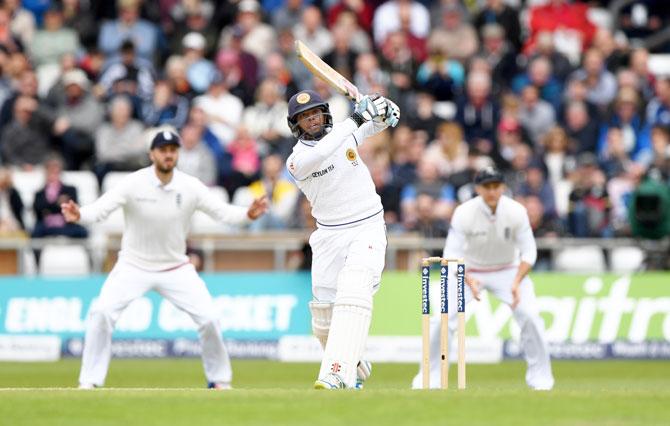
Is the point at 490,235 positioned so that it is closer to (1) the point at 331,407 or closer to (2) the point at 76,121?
(1) the point at 331,407

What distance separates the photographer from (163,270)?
14688mm

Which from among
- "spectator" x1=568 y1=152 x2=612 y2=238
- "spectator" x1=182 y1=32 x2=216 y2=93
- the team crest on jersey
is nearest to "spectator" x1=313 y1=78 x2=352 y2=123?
"spectator" x1=182 y1=32 x2=216 y2=93

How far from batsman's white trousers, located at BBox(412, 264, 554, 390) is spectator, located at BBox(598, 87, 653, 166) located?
720 cm

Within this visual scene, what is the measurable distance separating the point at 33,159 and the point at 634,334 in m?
8.05

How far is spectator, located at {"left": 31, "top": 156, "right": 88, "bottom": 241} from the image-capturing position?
19938 mm

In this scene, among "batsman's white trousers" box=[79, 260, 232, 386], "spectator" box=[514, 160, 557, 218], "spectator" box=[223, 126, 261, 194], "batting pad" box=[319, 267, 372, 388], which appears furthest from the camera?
"spectator" box=[223, 126, 261, 194]

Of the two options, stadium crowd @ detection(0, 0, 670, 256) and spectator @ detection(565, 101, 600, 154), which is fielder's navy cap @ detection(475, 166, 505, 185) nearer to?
stadium crowd @ detection(0, 0, 670, 256)

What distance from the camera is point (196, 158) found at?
20984mm

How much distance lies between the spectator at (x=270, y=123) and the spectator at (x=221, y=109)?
23cm

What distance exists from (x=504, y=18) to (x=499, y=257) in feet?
30.3

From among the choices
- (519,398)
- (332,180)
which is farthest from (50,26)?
(519,398)

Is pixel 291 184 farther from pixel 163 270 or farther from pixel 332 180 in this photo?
pixel 332 180

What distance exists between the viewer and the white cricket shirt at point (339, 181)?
39.8 feet

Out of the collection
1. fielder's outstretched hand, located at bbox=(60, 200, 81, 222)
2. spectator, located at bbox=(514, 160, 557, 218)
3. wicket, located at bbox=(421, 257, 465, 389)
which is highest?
spectator, located at bbox=(514, 160, 557, 218)
